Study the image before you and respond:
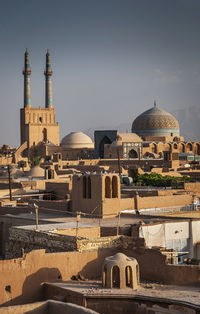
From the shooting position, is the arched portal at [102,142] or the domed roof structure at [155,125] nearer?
the arched portal at [102,142]

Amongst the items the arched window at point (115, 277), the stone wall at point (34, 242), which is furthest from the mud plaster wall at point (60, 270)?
the arched window at point (115, 277)

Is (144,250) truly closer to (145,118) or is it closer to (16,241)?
(16,241)

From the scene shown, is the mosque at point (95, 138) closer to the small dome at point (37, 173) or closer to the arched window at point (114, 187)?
the small dome at point (37, 173)

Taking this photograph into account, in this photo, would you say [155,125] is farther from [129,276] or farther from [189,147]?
[129,276]

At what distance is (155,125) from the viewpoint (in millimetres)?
61188

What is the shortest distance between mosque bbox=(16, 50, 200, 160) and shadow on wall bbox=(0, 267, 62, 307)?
132 feet

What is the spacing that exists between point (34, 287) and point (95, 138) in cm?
4671

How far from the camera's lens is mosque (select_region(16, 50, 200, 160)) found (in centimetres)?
5341

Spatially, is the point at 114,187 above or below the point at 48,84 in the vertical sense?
below

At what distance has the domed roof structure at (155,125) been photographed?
201ft

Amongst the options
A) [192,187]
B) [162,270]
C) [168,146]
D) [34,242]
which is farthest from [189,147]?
[162,270]

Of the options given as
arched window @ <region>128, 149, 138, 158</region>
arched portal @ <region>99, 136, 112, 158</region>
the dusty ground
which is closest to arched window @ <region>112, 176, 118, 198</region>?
the dusty ground

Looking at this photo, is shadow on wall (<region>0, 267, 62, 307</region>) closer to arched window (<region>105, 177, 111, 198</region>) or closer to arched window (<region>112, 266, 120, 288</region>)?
arched window (<region>112, 266, 120, 288</region>)

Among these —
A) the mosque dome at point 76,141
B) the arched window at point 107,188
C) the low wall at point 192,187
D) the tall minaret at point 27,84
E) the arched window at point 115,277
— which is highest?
the tall minaret at point 27,84
